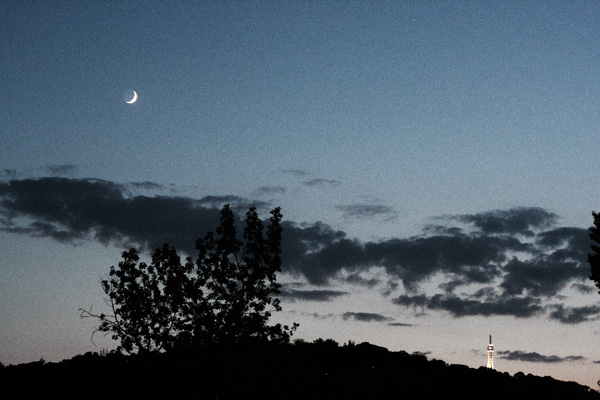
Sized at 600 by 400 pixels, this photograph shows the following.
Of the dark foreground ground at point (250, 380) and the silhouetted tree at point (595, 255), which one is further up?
the silhouetted tree at point (595, 255)

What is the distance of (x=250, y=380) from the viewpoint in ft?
115

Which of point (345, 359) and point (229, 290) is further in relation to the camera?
point (345, 359)

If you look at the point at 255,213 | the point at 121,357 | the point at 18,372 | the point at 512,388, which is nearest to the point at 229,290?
the point at 255,213

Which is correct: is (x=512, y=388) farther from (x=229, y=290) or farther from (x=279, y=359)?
(x=229, y=290)

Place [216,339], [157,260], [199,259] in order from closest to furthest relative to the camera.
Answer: [216,339] < [199,259] < [157,260]

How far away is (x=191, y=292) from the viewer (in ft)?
122

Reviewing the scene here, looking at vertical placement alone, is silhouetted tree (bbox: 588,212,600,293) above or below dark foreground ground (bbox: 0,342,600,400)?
above

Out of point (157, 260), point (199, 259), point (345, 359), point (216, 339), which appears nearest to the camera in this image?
point (216, 339)

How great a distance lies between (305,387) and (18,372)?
2006 centimetres

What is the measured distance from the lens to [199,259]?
3688 centimetres

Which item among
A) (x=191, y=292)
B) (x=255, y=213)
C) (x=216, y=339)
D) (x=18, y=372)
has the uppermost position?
(x=255, y=213)

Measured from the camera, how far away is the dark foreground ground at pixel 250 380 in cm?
3444

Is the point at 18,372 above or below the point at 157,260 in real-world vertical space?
below

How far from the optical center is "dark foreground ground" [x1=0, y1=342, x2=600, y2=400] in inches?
1356
